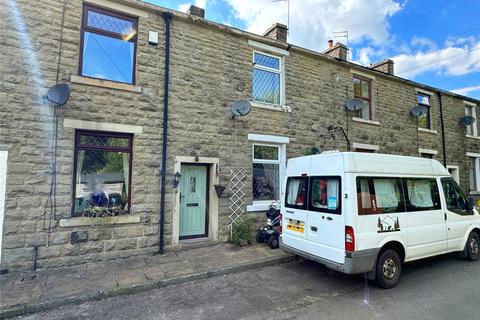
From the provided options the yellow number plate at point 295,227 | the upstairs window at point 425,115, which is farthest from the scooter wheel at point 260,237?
the upstairs window at point 425,115

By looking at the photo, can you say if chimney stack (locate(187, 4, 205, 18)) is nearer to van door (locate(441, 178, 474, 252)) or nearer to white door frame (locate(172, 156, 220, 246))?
white door frame (locate(172, 156, 220, 246))

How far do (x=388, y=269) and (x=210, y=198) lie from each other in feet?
15.5

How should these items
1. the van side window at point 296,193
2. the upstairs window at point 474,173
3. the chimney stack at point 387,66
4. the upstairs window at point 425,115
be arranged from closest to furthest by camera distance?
the van side window at point 296,193
the chimney stack at point 387,66
the upstairs window at point 425,115
the upstairs window at point 474,173

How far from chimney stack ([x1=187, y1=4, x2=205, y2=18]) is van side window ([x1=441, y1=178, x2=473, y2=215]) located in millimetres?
7724

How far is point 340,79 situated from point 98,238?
32.3 feet

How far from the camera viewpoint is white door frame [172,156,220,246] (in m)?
7.29

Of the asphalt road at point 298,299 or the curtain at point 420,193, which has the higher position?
the curtain at point 420,193

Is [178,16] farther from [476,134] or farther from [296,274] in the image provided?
[476,134]

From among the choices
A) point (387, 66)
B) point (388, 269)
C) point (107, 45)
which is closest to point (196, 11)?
point (107, 45)

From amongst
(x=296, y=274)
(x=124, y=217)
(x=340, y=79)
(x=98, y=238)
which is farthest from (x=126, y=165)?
(x=340, y=79)

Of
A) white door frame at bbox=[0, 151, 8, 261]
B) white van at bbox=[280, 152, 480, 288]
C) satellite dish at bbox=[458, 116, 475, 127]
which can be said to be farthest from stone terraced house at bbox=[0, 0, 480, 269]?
satellite dish at bbox=[458, 116, 475, 127]

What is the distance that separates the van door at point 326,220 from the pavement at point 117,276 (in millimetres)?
1650

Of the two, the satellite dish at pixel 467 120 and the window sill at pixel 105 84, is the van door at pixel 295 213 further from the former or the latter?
the satellite dish at pixel 467 120

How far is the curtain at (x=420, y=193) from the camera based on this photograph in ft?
18.7
